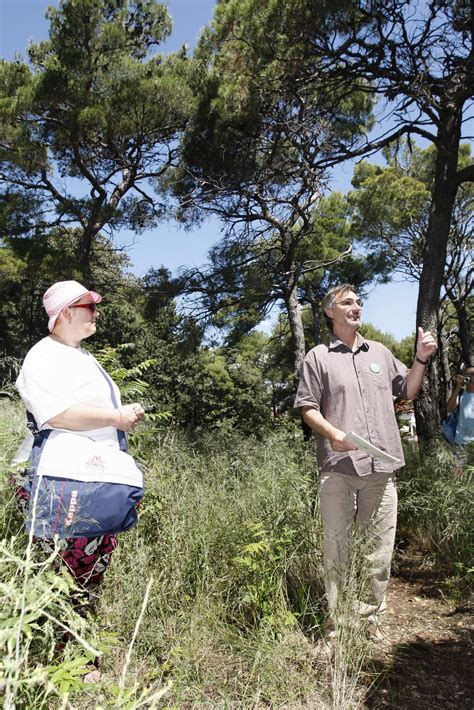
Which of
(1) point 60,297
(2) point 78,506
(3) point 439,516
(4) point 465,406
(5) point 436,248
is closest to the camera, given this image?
(2) point 78,506

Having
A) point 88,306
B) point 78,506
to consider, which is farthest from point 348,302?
point 78,506

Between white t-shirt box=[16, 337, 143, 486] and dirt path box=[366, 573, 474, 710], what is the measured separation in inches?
58.1

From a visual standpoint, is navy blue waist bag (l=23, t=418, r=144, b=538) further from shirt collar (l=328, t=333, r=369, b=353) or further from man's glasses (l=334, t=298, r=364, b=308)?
man's glasses (l=334, t=298, r=364, b=308)

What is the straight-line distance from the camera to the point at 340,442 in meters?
2.53

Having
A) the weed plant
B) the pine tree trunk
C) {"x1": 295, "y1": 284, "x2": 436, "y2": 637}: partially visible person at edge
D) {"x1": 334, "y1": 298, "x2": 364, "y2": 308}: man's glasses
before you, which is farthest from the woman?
{"x1": 334, "y1": 298, "x2": 364, "y2": 308}: man's glasses

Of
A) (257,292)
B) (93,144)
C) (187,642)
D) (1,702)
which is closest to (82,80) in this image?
(93,144)

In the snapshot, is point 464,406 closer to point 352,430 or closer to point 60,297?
point 352,430

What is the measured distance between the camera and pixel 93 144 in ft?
34.1

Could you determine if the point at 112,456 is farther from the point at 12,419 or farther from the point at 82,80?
the point at 82,80

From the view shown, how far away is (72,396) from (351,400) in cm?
144

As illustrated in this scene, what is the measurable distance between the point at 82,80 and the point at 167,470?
8.13 m

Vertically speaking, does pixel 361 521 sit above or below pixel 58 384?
below

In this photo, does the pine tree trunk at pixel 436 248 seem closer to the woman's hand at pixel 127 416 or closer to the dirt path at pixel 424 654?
the dirt path at pixel 424 654

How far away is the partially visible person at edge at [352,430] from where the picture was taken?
2.67 metres
